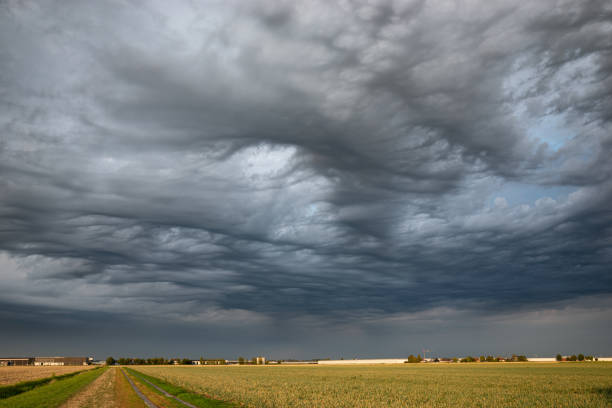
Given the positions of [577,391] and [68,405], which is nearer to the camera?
[68,405]

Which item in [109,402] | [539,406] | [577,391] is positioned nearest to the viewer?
[539,406]

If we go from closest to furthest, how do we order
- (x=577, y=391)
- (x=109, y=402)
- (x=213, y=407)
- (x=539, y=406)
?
(x=539, y=406), (x=213, y=407), (x=109, y=402), (x=577, y=391)

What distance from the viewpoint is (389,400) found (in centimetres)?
4169

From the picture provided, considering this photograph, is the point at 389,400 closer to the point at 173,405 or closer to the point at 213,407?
the point at 213,407

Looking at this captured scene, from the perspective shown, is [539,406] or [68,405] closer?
[539,406]

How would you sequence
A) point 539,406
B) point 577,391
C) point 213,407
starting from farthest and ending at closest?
1. point 577,391
2. point 213,407
3. point 539,406

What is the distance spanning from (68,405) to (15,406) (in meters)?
4.74

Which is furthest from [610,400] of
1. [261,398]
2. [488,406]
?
[261,398]

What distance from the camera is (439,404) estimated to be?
38.1 m

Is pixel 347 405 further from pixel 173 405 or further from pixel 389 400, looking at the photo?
pixel 173 405

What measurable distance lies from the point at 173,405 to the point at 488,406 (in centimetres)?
2761

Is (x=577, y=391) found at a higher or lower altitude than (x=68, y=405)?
lower

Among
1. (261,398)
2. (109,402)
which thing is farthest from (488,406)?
(109,402)

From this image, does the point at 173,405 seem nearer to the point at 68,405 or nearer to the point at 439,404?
the point at 68,405
